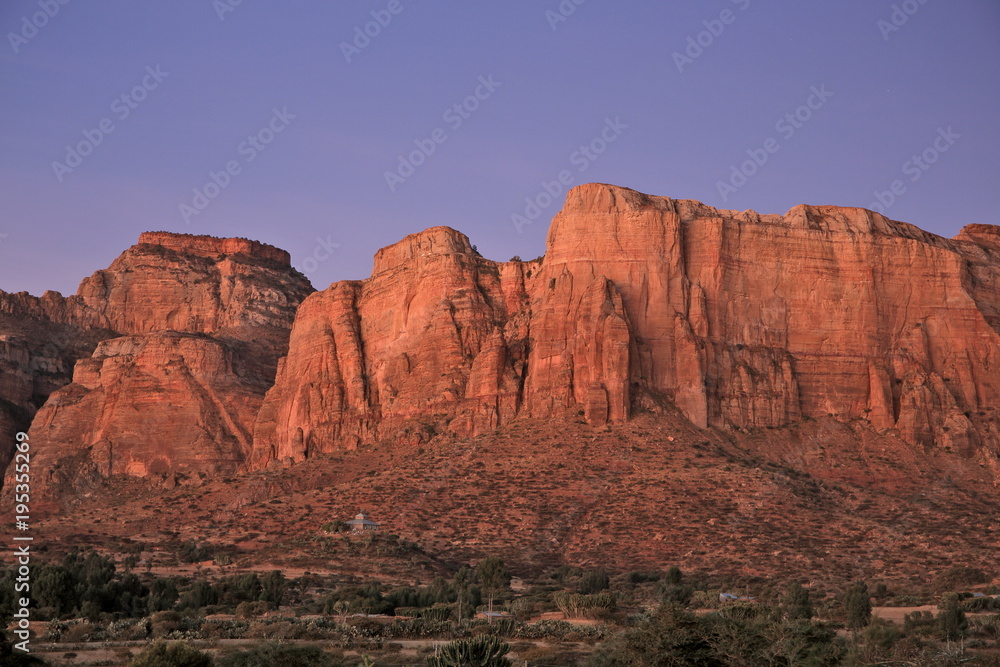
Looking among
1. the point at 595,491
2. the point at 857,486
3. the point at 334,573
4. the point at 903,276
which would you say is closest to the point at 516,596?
the point at 334,573

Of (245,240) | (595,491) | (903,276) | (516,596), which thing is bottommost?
(516,596)

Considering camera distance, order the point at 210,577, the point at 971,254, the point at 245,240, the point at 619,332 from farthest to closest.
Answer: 1. the point at 245,240
2. the point at 971,254
3. the point at 619,332
4. the point at 210,577

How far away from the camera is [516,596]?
198ft

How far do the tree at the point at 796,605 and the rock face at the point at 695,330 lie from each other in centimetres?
3156

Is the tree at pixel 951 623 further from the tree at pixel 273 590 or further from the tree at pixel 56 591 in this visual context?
the tree at pixel 56 591

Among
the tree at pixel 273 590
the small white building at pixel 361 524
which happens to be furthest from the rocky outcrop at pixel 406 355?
the tree at pixel 273 590

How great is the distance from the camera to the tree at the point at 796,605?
1969 inches

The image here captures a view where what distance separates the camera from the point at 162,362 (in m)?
119

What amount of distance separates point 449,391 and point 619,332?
564 inches

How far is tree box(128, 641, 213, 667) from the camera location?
32469 millimetres

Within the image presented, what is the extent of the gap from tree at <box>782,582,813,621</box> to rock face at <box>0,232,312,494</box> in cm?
6768

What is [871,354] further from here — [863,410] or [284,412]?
[284,412]

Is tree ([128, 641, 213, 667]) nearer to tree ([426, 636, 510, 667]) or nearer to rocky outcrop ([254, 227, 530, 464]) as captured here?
tree ([426, 636, 510, 667])

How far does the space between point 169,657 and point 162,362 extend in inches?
3498
